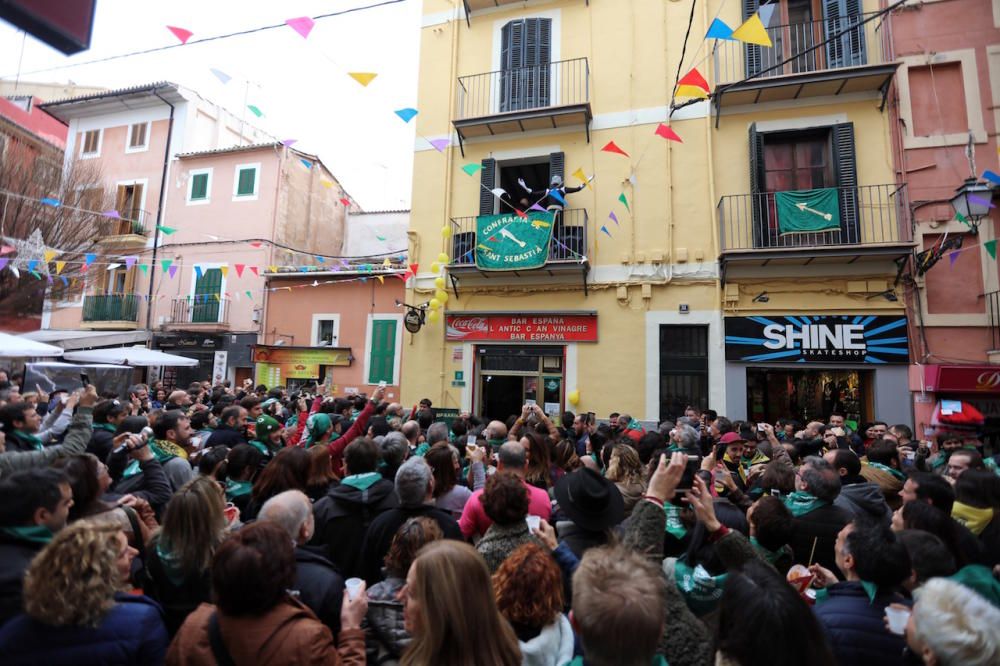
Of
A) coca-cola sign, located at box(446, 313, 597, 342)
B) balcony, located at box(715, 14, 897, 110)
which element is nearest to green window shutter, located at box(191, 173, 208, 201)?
coca-cola sign, located at box(446, 313, 597, 342)

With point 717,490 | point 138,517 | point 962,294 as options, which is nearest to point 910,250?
point 962,294

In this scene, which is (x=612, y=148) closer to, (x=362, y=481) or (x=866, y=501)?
(x=866, y=501)

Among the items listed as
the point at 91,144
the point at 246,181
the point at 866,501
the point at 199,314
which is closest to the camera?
the point at 866,501

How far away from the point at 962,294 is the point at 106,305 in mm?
23426

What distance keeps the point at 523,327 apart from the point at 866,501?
333 inches

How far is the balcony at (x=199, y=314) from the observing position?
16328mm

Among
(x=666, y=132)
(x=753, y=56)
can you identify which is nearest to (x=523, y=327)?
(x=666, y=132)

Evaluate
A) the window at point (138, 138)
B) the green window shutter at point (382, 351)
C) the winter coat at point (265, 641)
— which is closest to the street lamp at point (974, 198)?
the winter coat at point (265, 641)

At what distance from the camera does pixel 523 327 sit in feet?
38.5

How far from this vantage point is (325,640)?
1.82 m

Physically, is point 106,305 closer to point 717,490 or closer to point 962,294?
point 717,490

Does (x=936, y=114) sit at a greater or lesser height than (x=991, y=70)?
lesser

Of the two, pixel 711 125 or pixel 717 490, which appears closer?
pixel 717 490

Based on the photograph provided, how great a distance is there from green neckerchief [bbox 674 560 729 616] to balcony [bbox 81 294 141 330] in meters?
20.0
